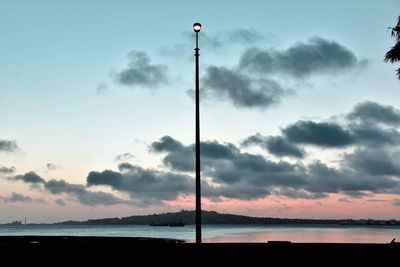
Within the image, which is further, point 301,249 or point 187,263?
point 301,249

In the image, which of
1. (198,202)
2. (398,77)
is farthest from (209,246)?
(398,77)

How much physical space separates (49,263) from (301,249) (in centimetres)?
1681

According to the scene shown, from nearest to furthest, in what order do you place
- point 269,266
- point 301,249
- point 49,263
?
point 269,266, point 49,263, point 301,249

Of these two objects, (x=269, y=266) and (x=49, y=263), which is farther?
(x=49, y=263)

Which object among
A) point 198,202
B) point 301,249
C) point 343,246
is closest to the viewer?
point 198,202

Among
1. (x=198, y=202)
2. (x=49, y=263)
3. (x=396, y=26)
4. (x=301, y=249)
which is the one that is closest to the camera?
(x=198, y=202)

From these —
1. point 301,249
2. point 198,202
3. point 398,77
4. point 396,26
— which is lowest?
point 301,249

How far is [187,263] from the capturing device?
2034 centimetres

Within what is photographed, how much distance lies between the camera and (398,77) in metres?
23.6

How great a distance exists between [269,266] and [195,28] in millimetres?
11834

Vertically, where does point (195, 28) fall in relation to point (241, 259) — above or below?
above

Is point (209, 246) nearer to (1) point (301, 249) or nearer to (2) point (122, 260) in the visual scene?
(1) point (301, 249)

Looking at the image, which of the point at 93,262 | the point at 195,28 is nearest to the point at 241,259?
the point at 93,262

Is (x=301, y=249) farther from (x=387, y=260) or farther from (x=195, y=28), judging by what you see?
(x=195, y=28)
